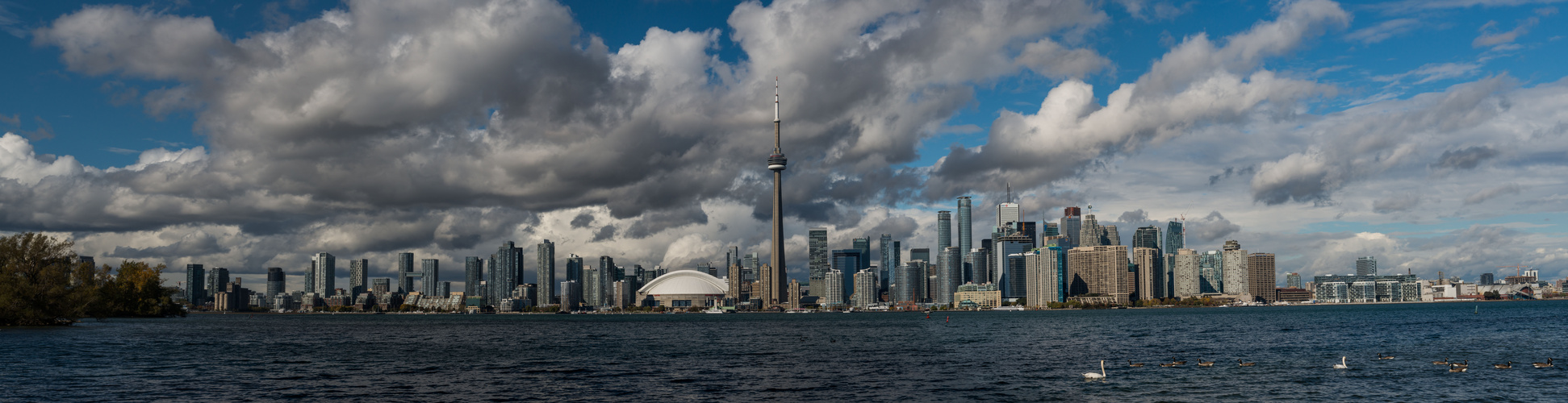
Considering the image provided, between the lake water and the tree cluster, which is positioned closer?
the lake water

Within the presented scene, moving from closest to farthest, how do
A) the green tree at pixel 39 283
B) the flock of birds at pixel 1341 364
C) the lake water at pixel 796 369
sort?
1. the lake water at pixel 796 369
2. the flock of birds at pixel 1341 364
3. the green tree at pixel 39 283

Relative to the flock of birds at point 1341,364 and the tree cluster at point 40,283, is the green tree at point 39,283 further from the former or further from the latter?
the flock of birds at point 1341,364

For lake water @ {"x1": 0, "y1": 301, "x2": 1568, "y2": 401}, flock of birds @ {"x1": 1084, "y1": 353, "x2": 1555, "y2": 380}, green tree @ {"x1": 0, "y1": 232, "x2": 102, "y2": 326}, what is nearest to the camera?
lake water @ {"x1": 0, "y1": 301, "x2": 1568, "y2": 401}

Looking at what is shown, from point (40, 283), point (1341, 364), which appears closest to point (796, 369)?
point (1341, 364)

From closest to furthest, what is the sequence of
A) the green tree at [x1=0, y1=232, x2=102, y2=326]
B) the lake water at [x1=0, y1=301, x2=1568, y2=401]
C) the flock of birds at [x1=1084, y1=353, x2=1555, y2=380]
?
the lake water at [x1=0, y1=301, x2=1568, y2=401]
the flock of birds at [x1=1084, y1=353, x2=1555, y2=380]
the green tree at [x1=0, y1=232, x2=102, y2=326]

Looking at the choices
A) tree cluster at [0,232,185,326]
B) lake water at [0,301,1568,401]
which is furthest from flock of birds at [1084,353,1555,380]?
tree cluster at [0,232,185,326]

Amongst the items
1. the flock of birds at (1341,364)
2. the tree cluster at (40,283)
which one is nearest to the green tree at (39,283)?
the tree cluster at (40,283)

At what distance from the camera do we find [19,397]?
53750mm

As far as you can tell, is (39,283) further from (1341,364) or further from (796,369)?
(1341,364)

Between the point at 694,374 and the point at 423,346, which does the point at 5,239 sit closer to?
the point at 423,346

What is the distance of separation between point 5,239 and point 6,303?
10.6 meters

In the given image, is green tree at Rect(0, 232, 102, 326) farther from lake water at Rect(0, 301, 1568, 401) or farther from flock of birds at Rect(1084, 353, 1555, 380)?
flock of birds at Rect(1084, 353, 1555, 380)

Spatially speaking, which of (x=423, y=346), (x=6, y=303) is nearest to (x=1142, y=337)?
(x=423, y=346)

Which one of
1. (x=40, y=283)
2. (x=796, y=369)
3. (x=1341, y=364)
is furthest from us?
(x=40, y=283)
